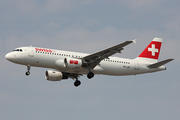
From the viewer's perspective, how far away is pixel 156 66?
46.8 m

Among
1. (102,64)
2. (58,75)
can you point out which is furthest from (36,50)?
(102,64)

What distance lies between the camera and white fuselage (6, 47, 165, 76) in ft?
136

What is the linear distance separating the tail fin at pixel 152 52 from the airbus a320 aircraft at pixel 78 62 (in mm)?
735

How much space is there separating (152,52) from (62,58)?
1593 centimetres

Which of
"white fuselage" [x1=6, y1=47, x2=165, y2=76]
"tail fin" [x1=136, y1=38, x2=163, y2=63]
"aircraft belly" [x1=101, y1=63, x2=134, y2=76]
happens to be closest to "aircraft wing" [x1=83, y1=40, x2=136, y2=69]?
"white fuselage" [x1=6, y1=47, x2=165, y2=76]

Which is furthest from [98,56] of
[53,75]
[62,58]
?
[53,75]

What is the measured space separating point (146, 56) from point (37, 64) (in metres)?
17.6

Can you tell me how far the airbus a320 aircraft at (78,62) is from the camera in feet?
136

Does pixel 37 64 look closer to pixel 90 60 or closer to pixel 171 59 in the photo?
pixel 90 60

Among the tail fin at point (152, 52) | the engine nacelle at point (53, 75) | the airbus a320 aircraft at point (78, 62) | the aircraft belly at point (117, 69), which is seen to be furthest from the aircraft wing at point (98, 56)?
the tail fin at point (152, 52)

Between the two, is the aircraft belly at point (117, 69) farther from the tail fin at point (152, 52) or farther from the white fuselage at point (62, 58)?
the tail fin at point (152, 52)

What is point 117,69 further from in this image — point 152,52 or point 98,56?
point 152,52

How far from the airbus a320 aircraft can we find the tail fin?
2.41ft

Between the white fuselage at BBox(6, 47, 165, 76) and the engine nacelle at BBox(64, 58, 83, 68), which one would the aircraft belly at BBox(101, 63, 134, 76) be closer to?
the white fuselage at BBox(6, 47, 165, 76)
